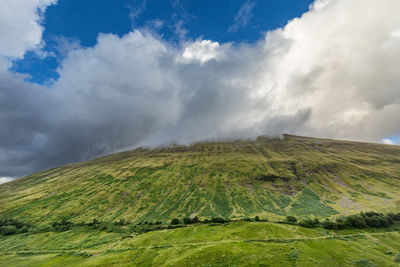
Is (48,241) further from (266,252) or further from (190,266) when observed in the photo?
(266,252)

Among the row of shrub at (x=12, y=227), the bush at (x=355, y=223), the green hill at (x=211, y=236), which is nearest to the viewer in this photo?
the green hill at (x=211, y=236)

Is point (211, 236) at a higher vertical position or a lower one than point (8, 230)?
lower

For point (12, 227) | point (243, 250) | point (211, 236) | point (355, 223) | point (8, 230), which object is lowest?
point (355, 223)

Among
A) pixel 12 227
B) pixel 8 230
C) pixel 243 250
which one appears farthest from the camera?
pixel 12 227

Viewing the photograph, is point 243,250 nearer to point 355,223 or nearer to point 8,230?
point 355,223

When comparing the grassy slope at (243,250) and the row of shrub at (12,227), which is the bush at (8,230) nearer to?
the row of shrub at (12,227)

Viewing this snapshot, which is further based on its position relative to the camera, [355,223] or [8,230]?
[8,230]

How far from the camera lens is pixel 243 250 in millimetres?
54219

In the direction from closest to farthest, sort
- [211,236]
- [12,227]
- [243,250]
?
[243,250] → [211,236] → [12,227]

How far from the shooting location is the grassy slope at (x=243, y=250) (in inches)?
1987

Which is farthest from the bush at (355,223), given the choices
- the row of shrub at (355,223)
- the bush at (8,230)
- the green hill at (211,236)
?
the bush at (8,230)

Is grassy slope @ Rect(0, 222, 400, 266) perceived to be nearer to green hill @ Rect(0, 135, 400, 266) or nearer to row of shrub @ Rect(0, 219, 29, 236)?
green hill @ Rect(0, 135, 400, 266)

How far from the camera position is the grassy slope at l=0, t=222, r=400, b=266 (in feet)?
166

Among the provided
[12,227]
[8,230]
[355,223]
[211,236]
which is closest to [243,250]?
[211,236]
